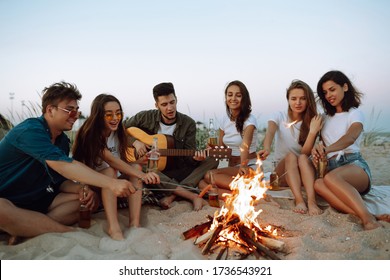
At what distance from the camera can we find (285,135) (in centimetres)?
491

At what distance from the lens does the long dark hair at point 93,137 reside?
12.8 ft

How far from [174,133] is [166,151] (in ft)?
1.01

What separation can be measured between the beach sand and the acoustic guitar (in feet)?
3.61

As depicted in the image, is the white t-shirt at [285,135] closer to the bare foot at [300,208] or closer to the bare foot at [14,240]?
the bare foot at [300,208]

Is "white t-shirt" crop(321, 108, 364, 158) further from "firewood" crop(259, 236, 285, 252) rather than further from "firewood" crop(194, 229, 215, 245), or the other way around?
"firewood" crop(194, 229, 215, 245)

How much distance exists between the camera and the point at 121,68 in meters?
7.88

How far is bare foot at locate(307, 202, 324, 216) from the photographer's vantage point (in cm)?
401

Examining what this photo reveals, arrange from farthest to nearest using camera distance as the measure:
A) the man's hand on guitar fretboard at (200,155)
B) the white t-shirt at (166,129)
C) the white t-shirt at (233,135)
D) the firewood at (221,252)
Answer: the white t-shirt at (166,129) → the white t-shirt at (233,135) → the man's hand on guitar fretboard at (200,155) → the firewood at (221,252)

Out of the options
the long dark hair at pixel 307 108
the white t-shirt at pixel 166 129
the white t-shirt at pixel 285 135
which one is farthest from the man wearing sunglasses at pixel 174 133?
the long dark hair at pixel 307 108

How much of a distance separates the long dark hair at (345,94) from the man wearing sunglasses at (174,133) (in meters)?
1.64

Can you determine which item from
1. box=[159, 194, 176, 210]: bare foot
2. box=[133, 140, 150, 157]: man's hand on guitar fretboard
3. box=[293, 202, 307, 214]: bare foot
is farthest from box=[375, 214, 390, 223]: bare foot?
box=[133, 140, 150, 157]: man's hand on guitar fretboard

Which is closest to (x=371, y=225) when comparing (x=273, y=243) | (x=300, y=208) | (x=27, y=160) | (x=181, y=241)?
(x=300, y=208)
